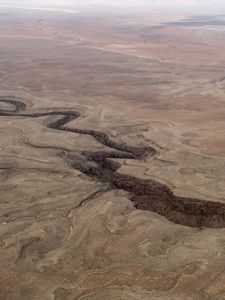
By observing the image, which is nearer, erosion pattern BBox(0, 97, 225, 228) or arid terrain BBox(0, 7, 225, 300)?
arid terrain BBox(0, 7, 225, 300)

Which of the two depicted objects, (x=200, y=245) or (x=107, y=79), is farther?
(x=107, y=79)

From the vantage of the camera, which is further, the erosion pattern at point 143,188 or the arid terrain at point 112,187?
the erosion pattern at point 143,188

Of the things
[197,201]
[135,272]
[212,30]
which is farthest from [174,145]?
[212,30]

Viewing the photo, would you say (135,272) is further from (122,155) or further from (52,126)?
(52,126)

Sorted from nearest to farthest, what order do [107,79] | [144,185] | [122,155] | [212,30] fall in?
[144,185] < [122,155] < [107,79] < [212,30]
